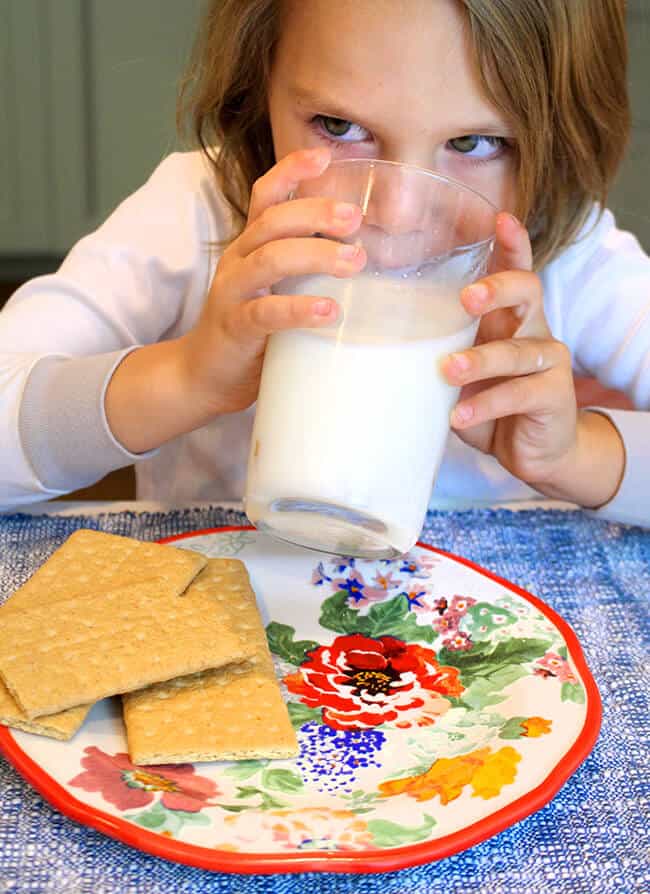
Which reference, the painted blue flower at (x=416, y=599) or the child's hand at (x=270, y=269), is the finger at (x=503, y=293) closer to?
the child's hand at (x=270, y=269)

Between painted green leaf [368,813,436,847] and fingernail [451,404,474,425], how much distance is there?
12.0 inches

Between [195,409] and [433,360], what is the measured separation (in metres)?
0.34

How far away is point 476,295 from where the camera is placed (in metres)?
0.74

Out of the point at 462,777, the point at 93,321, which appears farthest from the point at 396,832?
the point at 93,321

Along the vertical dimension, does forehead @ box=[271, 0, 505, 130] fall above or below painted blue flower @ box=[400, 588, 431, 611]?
above

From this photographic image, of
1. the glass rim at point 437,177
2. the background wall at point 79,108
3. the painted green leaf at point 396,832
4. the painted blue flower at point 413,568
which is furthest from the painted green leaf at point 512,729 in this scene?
the background wall at point 79,108

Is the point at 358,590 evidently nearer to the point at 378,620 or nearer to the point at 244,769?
the point at 378,620

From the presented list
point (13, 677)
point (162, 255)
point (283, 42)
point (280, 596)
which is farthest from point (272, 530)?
point (162, 255)

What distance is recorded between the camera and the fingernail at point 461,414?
81 centimetres

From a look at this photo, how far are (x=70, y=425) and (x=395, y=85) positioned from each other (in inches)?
18.5

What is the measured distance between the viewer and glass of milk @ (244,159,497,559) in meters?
0.71

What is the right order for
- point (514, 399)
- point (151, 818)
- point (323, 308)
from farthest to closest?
point (514, 399)
point (323, 308)
point (151, 818)

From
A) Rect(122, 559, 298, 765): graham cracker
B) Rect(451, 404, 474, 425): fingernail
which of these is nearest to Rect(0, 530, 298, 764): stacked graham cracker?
Rect(122, 559, 298, 765): graham cracker

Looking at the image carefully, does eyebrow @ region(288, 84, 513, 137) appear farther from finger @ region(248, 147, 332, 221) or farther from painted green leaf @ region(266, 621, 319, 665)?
painted green leaf @ region(266, 621, 319, 665)
